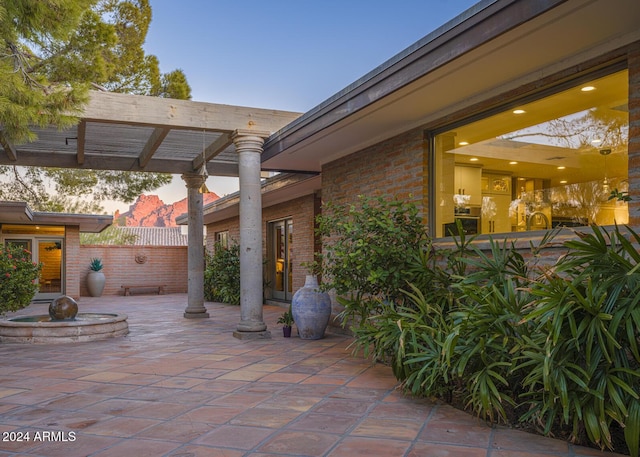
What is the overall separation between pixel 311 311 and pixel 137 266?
46.1 feet

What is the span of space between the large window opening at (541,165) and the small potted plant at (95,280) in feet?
49.1

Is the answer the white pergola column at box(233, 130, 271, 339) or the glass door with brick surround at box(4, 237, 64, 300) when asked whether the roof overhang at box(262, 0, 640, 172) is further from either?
the glass door with brick surround at box(4, 237, 64, 300)

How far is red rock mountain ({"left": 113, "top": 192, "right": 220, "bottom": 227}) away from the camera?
195ft

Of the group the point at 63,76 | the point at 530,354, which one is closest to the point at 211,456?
the point at 530,354

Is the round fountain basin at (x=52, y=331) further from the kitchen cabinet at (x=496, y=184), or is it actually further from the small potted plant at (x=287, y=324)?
the kitchen cabinet at (x=496, y=184)

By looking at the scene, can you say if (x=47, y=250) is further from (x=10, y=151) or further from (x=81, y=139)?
(x=81, y=139)

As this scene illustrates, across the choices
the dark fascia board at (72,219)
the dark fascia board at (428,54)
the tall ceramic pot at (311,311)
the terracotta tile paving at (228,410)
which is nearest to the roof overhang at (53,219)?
the dark fascia board at (72,219)

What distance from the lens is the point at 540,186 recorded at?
202 inches

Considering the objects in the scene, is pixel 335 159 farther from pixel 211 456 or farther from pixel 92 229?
pixel 92 229

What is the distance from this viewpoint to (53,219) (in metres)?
16.0

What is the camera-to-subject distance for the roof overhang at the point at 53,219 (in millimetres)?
13665

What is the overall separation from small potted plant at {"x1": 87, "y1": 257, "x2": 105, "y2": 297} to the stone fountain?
10.5m

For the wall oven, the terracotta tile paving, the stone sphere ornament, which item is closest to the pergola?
the terracotta tile paving

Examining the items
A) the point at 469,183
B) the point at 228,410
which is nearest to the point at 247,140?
the point at 469,183
